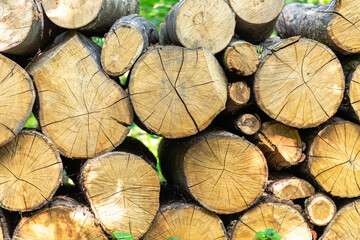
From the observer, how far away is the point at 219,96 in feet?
8.84

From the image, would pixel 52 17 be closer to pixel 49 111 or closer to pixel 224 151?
pixel 49 111

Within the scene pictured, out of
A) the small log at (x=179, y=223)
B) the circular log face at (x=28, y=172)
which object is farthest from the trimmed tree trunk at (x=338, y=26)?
the circular log face at (x=28, y=172)

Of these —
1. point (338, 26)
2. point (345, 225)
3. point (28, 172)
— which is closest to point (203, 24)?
point (338, 26)

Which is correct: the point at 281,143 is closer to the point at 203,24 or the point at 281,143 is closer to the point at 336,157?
the point at 336,157

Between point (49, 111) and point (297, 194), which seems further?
point (297, 194)

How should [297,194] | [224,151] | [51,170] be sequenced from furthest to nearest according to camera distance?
[297,194], [224,151], [51,170]

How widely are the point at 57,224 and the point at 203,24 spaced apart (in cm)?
180

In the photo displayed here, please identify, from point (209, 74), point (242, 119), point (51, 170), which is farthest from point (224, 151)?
point (51, 170)

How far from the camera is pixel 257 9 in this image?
9.64 ft

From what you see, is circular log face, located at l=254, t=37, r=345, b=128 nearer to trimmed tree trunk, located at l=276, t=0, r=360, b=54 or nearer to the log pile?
the log pile

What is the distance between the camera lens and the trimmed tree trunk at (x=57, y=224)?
2580mm

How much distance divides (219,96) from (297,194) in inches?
44.7

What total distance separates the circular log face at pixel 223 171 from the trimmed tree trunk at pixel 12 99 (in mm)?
1227

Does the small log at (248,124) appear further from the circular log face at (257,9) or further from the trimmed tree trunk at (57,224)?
the trimmed tree trunk at (57,224)
